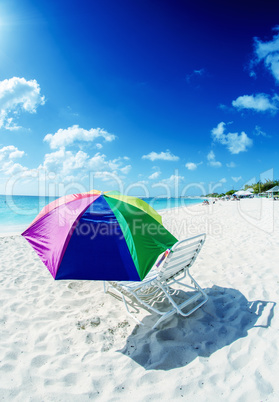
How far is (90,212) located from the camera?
2.27 metres

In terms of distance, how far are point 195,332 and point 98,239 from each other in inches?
67.9

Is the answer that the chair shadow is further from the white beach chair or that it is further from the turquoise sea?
the turquoise sea

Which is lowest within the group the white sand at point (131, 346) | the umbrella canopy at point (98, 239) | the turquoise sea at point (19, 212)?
the white sand at point (131, 346)

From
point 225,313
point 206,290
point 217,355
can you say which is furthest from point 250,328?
point 206,290

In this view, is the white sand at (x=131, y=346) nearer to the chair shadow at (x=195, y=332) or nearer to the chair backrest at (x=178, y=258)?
the chair shadow at (x=195, y=332)

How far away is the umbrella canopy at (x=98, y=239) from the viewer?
1940 mm

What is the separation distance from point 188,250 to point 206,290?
1290mm

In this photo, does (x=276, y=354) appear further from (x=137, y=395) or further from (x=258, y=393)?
(x=137, y=395)

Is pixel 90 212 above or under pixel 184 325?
above

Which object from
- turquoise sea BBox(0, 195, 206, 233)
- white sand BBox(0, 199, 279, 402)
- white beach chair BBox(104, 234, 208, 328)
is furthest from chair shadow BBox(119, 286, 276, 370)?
turquoise sea BBox(0, 195, 206, 233)

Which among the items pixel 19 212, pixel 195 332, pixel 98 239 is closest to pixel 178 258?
pixel 195 332

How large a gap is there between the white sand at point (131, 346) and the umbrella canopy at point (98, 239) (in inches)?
38.2

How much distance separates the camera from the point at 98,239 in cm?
210

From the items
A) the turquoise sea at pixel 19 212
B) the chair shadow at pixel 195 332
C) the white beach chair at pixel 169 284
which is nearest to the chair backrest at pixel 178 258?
the white beach chair at pixel 169 284
